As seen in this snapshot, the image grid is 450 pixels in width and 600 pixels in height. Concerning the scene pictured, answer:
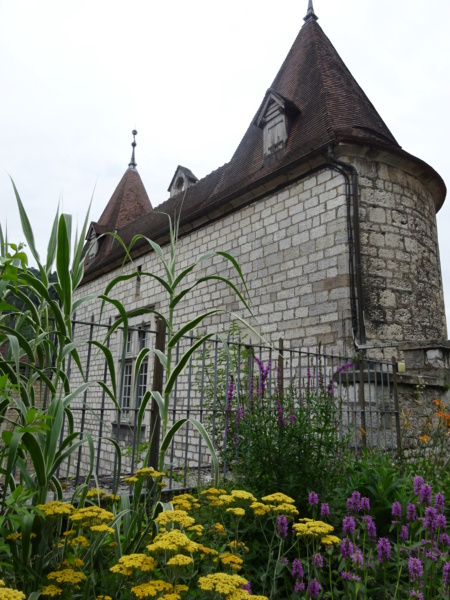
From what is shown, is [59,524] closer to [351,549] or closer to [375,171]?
[351,549]

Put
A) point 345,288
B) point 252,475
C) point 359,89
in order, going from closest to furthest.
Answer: point 252,475
point 345,288
point 359,89

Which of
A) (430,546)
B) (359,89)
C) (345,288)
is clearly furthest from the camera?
(359,89)

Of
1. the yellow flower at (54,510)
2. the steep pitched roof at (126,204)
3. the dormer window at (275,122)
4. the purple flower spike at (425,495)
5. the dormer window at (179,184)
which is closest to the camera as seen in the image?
the yellow flower at (54,510)

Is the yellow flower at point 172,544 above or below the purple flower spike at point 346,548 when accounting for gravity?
above

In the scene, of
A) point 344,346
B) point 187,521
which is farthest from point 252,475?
point 344,346

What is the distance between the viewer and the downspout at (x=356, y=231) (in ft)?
18.5

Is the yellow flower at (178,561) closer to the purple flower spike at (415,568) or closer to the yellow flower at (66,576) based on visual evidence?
the yellow flower at (66,576)

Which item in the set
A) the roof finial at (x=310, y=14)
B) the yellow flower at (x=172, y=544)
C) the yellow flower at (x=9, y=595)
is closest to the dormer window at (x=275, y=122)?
the roof finial at (x=310, y=14)

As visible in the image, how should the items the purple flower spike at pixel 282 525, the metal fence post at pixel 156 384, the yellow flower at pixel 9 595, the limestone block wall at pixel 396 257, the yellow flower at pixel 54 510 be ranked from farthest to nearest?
1. the limestone block wall at pixel 396 257
2. the metal fence post at pixel 156 384
3. the purple flower spike at pixel 282 525
4. the yellow flower at pixel 54 510
5. the yellow flower at pixel 9 595

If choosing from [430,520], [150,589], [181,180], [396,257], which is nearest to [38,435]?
[150,589]

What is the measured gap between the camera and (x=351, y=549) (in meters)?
1.77

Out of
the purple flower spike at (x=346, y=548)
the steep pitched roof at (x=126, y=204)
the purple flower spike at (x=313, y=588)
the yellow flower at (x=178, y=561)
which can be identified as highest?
the steep pitched roof at (x=126, y=204)

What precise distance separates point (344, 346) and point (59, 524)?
4.48m

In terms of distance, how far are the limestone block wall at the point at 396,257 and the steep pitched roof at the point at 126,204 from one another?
10.9 m
